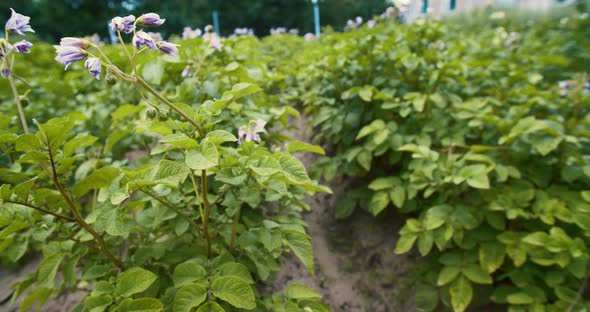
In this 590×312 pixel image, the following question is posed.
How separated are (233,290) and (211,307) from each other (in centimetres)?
7

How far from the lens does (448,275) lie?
5.57ft

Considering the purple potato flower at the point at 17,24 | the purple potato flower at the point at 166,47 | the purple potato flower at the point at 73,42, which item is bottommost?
the purple potato flower at the point at 166,47

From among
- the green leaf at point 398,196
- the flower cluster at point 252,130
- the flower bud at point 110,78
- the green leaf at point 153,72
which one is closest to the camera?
the flower bud at point 110,78

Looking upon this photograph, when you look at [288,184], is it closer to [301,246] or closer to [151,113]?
[301,246]

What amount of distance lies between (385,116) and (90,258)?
6.03 feet

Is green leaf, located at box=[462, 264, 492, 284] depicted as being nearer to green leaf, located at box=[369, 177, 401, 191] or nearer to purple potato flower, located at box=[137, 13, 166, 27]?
green leaf, located at box=[369, 177, 401, 191]

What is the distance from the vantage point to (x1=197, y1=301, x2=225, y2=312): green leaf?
89 centimetres

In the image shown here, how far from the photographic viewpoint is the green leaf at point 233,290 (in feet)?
2.97

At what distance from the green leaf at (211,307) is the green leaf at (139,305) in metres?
0.11

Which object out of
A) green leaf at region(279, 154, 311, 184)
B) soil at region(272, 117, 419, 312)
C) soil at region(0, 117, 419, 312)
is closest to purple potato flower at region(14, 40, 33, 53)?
green leaf at region(279, 154, 311, 184)

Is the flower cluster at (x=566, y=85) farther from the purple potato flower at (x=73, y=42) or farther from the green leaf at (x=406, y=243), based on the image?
the purple potato flower at (x=73, y=42)

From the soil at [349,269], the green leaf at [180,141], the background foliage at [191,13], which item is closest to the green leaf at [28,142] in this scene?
the green leaf at [180,141]

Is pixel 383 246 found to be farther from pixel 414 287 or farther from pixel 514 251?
pixel 514 251

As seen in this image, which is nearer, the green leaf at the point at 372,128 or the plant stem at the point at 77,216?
the plant stem at the point at 77,216
